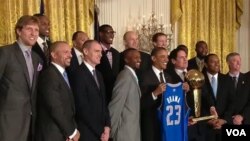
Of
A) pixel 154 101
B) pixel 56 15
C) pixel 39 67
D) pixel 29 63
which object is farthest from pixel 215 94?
pixel 56 15

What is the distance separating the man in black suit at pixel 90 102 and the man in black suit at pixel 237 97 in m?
1.73

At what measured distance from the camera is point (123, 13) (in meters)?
8.27

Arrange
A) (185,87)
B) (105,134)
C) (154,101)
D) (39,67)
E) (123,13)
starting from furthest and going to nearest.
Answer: (123,13), (185,87), (154,101), (105,134), (39,67)

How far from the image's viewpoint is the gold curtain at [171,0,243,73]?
9312mm

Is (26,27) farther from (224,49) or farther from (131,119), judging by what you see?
(224,49)

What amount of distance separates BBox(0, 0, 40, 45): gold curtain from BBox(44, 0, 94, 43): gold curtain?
45 centimetres

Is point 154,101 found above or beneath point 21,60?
beneath

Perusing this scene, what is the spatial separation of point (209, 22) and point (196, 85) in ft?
17.9

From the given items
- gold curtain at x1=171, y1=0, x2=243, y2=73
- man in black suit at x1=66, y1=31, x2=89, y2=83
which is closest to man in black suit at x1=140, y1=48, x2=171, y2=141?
man in black suit at x1=66, y1=31, x2=89, y2=83

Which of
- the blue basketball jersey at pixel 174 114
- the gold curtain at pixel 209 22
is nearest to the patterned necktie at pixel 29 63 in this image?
the blue basketball jersey at pixel 174 114

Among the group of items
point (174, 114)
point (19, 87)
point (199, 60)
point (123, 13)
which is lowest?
point (174, 114)

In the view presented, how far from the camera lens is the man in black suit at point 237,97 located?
521 centimetres

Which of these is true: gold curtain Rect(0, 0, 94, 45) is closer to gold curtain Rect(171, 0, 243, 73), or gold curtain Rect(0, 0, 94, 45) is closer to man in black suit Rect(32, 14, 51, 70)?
man in black suit Rect(32, 14, 51, 70)

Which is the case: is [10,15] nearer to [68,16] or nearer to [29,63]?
[68,16]
